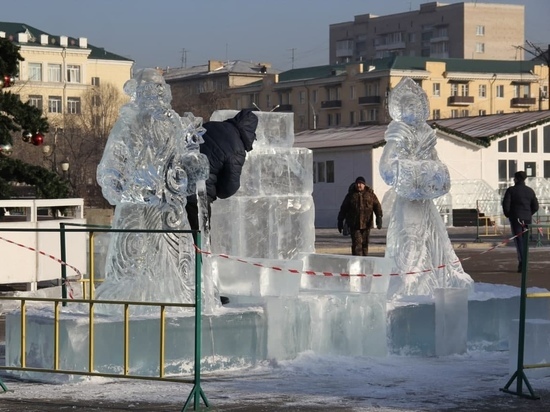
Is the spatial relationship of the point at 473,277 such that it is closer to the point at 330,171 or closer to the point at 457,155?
the point at 330,171

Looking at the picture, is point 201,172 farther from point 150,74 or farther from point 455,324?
point 455,324

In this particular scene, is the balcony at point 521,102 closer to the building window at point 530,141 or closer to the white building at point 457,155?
the white building at point 457,155

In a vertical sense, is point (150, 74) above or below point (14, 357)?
above

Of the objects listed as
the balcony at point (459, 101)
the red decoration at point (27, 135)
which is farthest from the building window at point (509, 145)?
the balcony at point (459, 101)

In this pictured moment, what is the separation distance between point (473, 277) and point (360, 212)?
8.35 ft

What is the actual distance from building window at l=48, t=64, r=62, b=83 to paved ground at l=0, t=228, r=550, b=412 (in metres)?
73.1

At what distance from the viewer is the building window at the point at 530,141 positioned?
53406 millimetres

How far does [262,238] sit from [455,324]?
3.46 metres

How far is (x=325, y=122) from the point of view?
111 meters

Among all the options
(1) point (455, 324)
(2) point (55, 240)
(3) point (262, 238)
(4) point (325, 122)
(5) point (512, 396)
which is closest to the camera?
(5) point (512, 396)

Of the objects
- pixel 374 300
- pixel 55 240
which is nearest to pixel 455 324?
pixel 374 300

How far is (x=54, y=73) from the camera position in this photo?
115 m

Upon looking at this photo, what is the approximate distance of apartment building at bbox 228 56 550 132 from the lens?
106 metres

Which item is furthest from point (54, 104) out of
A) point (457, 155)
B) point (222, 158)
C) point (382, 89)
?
point (222, 158)
